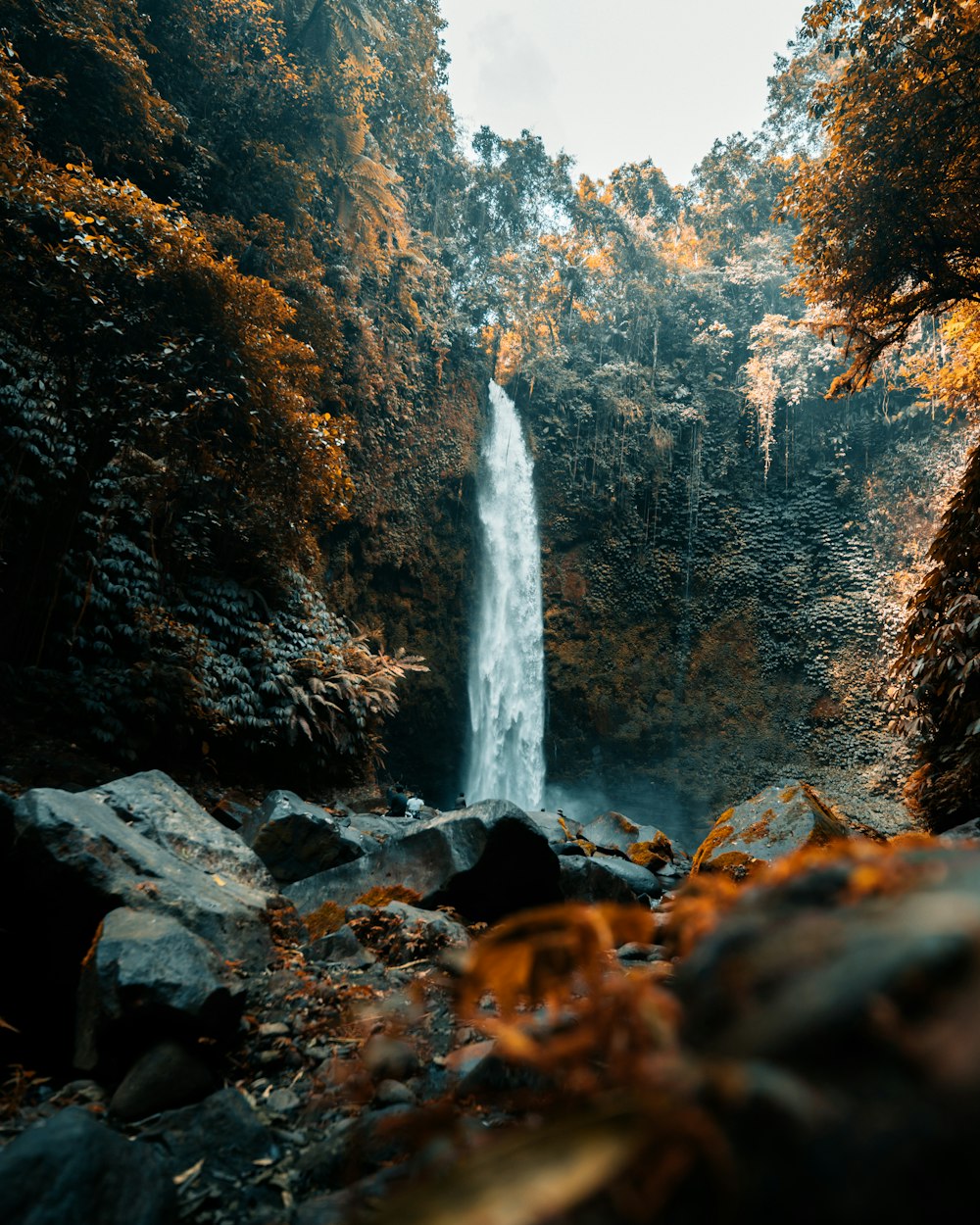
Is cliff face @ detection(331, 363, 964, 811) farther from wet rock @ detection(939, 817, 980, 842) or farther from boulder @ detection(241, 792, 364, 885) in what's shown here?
wet rock @ detection(939, 817, 980, 842)

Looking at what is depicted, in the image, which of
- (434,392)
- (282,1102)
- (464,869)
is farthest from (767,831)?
(434,392)

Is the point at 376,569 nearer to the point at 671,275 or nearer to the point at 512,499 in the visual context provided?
the point at 512,499

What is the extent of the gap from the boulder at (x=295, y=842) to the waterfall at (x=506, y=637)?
1010cm

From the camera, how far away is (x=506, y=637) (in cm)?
1675

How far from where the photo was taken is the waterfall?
1564 centimetres

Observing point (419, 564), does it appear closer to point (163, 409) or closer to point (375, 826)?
point (163, 409)

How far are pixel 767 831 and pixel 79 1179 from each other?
5.39 metres

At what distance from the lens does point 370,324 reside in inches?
549

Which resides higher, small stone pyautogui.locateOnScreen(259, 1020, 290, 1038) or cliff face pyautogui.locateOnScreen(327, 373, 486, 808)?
cliff face pyautogui.locateOnScreen(327, 373, 486, 808)

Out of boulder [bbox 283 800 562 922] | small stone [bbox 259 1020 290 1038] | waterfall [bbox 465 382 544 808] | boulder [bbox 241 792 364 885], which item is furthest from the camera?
waterfall [bbox 465 382 544 808]

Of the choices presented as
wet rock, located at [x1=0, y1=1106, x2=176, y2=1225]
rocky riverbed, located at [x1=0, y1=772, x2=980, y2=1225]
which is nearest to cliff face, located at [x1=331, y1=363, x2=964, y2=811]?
rocky riverbed, located at [x1=0, y1=772, x2=980, y2=1225]

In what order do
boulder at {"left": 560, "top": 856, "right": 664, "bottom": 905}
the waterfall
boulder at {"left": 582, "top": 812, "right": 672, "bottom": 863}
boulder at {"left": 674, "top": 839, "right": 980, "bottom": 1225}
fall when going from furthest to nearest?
the waterfall → boulder at {"left": 582, "top": 812, "right": 672, "bottom": 863} → boulder at {"left": 560, "top": 856, "right": 664, "bottom": 905} → boulder at {"left": 674, "top": 839, "right": 980, "bottom": 1225}

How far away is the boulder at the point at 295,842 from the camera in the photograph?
16.7 ft

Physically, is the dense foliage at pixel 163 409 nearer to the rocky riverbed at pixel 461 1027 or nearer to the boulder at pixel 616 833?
the rocky riverbed at pixel 461 1027
